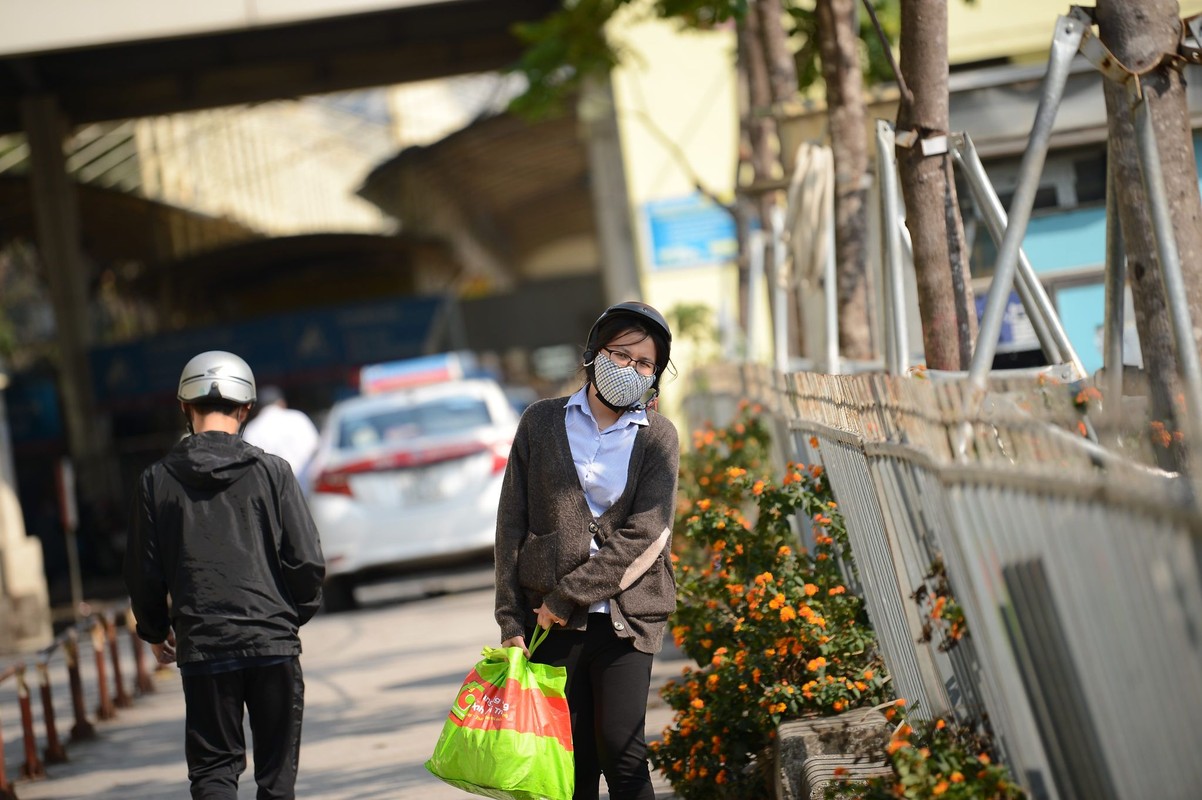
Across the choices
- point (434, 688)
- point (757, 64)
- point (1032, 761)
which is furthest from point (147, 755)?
point (757, 64)

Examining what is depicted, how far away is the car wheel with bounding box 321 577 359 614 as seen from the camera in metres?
15.6

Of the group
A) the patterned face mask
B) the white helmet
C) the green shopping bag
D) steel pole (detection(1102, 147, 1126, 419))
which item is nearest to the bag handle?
the green shopping bag

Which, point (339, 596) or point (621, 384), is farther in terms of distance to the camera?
point (339, 596)

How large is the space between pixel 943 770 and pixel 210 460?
2460mm

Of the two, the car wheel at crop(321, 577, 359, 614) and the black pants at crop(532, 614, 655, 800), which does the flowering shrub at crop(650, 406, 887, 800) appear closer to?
the black pants at crop(532, 614, 655, 800)

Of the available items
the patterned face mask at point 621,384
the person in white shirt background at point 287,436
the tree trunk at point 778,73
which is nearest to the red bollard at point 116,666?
the person in white shirt background at point 287,436

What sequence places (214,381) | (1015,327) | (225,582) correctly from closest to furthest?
1. (225,582)
2. (214,381)
3. (1015,327)

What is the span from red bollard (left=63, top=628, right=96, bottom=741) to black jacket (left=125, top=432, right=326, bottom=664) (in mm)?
5161

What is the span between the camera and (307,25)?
28.6 metres

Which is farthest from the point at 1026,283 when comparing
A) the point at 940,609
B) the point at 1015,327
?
the point at 940,609

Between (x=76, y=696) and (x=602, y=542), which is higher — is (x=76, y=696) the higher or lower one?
the lower one

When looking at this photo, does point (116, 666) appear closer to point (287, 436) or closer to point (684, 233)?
point (287, 436)

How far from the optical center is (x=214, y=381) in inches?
215

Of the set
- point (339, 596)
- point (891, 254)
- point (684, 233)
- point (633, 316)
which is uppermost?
point (684, 233)
